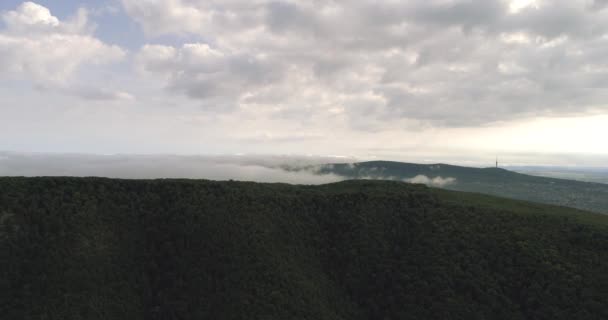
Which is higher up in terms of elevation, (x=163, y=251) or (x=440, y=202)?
(x=440, y=202)

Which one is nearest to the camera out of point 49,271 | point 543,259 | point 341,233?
point 49,271

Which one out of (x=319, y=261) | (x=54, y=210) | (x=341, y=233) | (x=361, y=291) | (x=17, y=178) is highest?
(x=17, y=178)

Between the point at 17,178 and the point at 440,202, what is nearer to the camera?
the point at 17,178

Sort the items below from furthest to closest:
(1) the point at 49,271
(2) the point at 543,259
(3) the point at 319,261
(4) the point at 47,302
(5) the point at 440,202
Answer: (5) the point at 440,202, (3) the point at 319,261, (2) the point at 543,259, (1) the point at 49,271, (4) the point at 47,302

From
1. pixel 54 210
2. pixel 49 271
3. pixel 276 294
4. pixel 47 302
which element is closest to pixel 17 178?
pixel 54 210

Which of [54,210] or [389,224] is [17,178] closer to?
[54,210]

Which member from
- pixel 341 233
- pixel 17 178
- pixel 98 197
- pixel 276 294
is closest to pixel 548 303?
pixel 341 233

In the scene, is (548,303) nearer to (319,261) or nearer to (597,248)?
(597,248)
